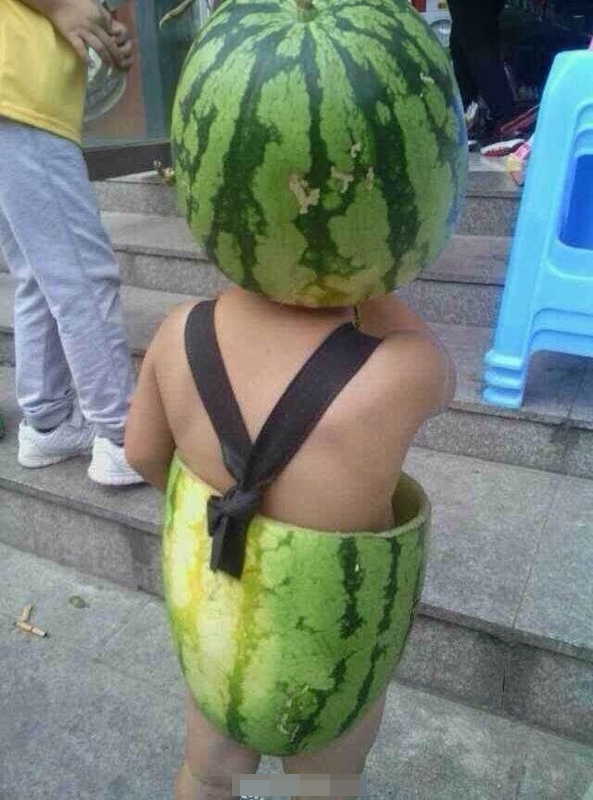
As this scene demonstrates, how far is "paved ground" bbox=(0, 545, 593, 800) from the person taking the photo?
6.59 ft

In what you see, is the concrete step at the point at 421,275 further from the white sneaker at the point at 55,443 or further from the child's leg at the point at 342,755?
the child's leg at the point at 342,755

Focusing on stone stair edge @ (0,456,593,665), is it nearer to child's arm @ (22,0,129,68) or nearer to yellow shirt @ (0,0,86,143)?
yellow shirt @ (0,0,86,143)

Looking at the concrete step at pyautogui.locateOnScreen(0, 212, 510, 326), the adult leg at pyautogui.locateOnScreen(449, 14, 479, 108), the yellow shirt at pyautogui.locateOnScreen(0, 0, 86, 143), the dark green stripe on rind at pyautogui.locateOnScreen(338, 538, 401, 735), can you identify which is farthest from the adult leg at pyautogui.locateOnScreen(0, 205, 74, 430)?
the adult leg at pyautogui.locateOnScreen(449, 14, 479, 108)

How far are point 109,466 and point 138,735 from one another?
0.90 meters

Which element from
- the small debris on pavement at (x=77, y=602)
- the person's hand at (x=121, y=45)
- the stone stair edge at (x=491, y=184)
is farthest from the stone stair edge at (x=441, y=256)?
the small debris on pavement at (x=77, y=602)

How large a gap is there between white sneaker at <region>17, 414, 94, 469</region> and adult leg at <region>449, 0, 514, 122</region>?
3.45m

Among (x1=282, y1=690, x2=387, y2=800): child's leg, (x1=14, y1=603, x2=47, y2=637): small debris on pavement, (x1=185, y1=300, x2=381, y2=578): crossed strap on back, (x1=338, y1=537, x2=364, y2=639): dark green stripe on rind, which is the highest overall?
(x1=185, y1=300, x2=381, y2=578): crossed strap on back

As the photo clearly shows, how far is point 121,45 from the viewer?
7.58 ft

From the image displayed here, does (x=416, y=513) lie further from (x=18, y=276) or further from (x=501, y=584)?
(x=18, y=276)

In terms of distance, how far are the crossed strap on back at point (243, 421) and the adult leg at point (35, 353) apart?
4.74ft

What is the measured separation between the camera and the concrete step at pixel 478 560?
6.87 ft

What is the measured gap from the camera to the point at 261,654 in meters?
1.22

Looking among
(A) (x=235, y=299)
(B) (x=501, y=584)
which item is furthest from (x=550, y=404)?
(A) (x=235, y=299)

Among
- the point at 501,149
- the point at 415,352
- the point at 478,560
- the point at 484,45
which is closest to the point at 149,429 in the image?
the point at 415,352
